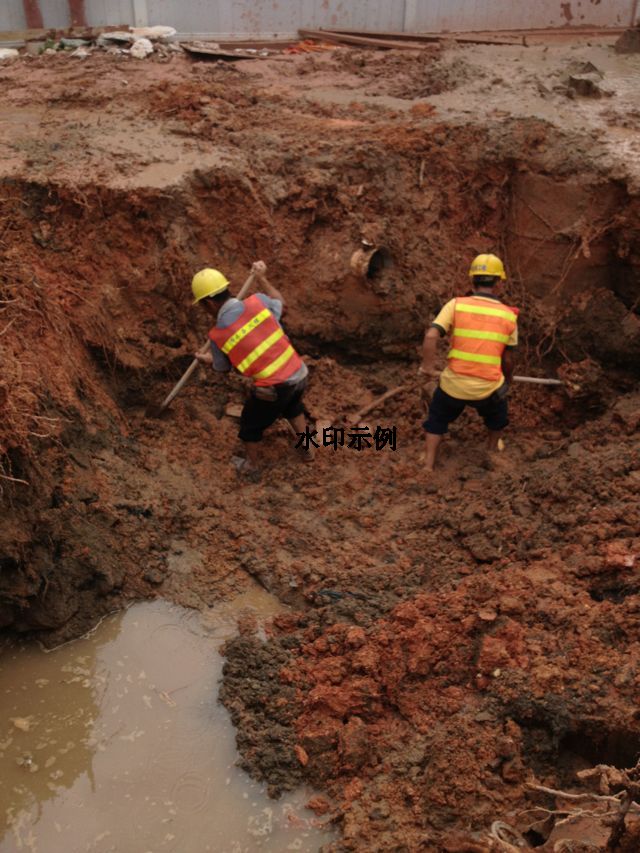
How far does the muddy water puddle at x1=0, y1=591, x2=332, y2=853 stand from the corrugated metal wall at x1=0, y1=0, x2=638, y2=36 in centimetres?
745

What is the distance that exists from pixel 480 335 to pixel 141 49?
5202mm

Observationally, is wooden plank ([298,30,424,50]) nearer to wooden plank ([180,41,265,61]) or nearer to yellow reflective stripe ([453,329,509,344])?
wooden plank ([180,41,265,61])

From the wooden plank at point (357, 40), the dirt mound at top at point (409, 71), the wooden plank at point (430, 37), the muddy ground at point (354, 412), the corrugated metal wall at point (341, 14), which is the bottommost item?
the muddy ground at point (354, 412)

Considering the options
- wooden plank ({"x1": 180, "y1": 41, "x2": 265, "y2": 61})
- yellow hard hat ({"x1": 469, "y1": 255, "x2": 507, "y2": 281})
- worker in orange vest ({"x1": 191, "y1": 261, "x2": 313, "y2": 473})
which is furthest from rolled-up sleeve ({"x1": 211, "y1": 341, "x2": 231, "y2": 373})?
wooden plank ({"x1": 180, "y1": 41, "x2": 265, "y2": 61})

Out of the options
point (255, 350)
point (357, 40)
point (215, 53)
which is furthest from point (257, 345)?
point (357, 40)

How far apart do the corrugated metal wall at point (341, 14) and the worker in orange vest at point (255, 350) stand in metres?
5.14

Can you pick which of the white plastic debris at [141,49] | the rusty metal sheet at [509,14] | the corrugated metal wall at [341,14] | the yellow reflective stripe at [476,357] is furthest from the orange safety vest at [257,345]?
the rusty metal sheet at [509,14]

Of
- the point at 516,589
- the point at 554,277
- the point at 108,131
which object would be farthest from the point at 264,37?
the point at 516,589

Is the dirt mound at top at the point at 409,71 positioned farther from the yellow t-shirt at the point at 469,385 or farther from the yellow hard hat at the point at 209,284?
the yellow hard hat at the point at 209,284

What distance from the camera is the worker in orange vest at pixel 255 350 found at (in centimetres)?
545

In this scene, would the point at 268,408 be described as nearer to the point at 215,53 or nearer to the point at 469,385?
the point at 469,385

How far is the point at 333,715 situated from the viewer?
163 inches

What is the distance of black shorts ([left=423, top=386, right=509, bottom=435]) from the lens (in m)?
5.81

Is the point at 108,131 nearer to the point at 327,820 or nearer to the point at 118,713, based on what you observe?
Answer: the point at 118,713
